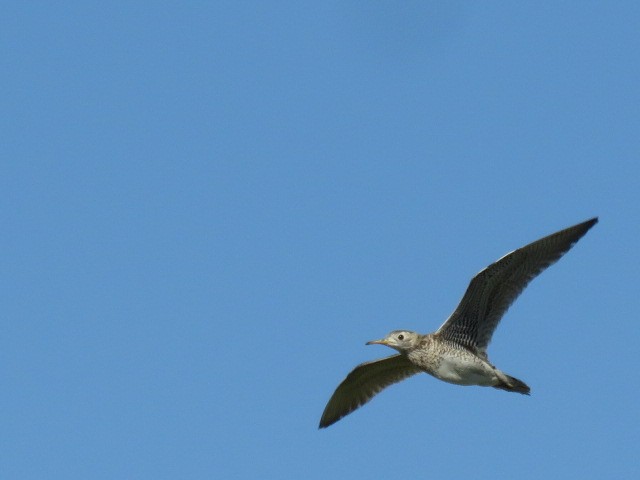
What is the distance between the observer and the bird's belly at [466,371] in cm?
2517

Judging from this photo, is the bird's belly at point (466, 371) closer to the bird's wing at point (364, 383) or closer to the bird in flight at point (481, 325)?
the bird in flight at point (481, 325)

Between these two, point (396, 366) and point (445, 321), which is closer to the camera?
point (445, 321)

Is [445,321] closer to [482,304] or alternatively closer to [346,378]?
[482,304]

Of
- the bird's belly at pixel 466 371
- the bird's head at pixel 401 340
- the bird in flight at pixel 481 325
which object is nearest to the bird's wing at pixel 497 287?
the bird in flight at pixel 481 325

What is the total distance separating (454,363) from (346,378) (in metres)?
4.08

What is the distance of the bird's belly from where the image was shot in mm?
25172

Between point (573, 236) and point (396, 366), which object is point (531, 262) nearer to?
point (573, 236)

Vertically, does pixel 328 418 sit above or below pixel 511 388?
above

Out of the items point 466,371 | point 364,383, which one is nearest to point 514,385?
point 466,371

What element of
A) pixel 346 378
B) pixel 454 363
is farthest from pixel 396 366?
pixel 454 363

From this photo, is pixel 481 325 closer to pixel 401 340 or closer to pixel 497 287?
pixel 497 287

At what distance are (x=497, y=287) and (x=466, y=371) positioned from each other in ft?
6.04

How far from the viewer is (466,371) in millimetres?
25281

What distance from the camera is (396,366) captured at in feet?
94.5
